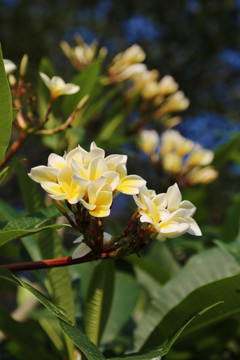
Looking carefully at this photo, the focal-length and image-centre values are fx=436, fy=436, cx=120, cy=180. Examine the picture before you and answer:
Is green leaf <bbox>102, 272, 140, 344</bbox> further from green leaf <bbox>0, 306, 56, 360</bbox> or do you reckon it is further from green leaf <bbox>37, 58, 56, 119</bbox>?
green leaf <bbox>37, 58, 56, 119</bbox>

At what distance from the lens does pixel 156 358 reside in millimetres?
519

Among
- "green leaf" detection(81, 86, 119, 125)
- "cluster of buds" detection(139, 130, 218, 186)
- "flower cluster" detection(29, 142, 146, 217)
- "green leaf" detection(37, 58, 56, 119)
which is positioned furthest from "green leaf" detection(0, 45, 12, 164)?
"cluster of buds" detection(139, 130, 218, 186)

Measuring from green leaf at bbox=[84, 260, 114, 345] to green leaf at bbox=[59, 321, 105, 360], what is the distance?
218mm

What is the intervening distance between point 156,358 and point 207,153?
1.11m

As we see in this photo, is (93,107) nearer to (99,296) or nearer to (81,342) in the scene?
(99,296)

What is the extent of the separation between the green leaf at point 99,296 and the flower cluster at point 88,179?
25 centimetres

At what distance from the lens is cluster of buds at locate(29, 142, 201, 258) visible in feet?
1.69

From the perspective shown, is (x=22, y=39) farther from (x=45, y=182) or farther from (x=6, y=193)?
(x=45, y=182)

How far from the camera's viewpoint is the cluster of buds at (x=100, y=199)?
52 centimetres

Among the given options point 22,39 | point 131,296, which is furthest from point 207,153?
point 22,39

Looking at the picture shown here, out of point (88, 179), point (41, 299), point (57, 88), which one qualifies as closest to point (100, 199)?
point (88, 179)

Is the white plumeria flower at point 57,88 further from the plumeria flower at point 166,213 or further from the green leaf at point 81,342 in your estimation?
the green leaf at point 81,342

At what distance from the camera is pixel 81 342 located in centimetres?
50

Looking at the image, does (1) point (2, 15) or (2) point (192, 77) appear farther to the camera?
(2) point (192, 77)
